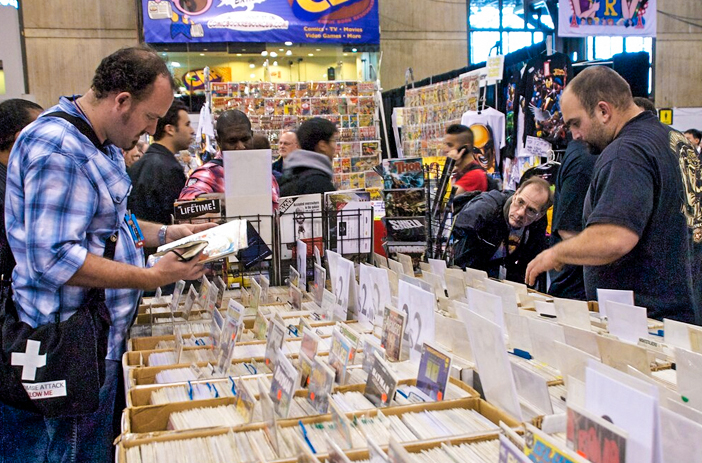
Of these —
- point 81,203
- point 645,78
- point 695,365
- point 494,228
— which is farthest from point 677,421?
point 645,78

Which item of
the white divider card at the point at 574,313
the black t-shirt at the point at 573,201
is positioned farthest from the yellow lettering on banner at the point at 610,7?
the white divider card at the point at 574,313

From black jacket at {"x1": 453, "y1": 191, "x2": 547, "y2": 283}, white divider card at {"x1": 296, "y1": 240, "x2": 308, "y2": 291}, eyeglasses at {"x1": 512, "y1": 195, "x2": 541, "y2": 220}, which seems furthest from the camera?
black jacket at {"x1": 453, "y1": 191, "x2": 547, "y2": 283}

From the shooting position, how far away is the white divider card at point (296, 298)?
2285mm

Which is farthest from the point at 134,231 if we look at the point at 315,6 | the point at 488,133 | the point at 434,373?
the point at 315,6

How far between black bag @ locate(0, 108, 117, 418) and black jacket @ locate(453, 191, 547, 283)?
198 cm

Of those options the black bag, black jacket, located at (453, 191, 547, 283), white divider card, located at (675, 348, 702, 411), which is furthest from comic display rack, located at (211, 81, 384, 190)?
white divider card, located at (675, 348, 702, 411)

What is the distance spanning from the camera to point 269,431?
1134mm

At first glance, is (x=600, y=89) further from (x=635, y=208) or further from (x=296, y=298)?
(x=296, y=298)

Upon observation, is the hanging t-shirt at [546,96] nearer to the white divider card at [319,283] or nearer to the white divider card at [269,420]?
the white divider card at [319,283]

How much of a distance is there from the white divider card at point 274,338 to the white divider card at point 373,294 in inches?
16.1

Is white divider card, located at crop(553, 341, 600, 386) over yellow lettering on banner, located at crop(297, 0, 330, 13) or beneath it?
beneath

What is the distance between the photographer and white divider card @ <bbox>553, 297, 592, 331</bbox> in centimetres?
166

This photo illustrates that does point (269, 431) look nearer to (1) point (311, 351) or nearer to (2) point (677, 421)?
(1) point (311, 351)

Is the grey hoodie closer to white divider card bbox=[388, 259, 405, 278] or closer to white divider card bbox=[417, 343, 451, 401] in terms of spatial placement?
white divider card bbox=[388, 259, 405, 278]
